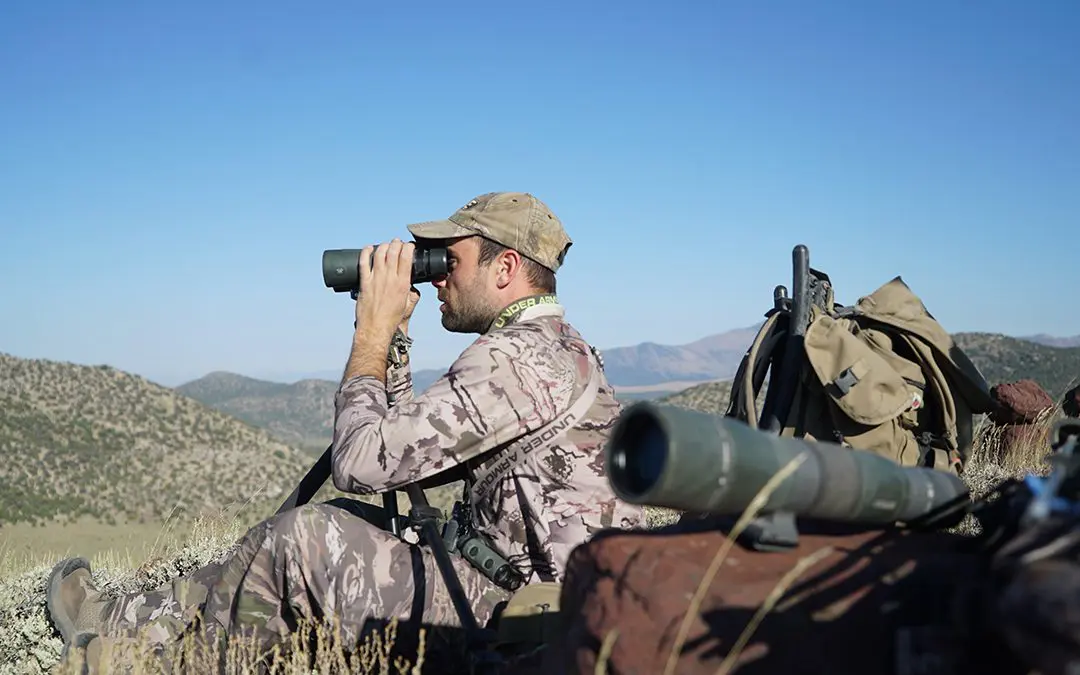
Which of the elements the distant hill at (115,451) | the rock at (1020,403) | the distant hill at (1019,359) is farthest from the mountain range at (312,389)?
the rock at (1020,403)

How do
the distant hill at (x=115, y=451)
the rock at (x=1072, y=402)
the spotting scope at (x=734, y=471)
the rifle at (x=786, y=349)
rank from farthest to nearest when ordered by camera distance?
1. the distant hill at (x=115, y=451)
2. the rock at (x=1072, y=402)
3. the rifle at (x=786, y=349)
4. the spotting scope at (x=734, y=471)

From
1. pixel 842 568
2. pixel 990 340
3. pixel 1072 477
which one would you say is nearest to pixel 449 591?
pixel 842 568

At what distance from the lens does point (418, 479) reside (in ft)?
Result: 11.5

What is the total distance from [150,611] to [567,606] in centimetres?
219

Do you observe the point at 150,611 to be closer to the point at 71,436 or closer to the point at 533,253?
the point at 533,253

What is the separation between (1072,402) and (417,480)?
22.2 feet

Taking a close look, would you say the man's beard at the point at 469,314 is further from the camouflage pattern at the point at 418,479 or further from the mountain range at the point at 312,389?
the mountain range at the point at 312,389

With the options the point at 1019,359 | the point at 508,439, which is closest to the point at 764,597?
the point at 508,439

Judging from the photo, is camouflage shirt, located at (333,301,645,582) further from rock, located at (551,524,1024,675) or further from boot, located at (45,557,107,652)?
boot, located at (45,557,107,652)

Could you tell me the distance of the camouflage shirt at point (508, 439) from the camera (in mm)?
3387

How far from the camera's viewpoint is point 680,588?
2.21 m

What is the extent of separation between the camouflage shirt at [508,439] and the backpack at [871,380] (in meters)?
0.81

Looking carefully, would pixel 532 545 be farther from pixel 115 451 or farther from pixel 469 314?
pixel 115 451

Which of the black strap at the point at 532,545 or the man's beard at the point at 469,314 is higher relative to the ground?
the man's beard at the point at 469,314
